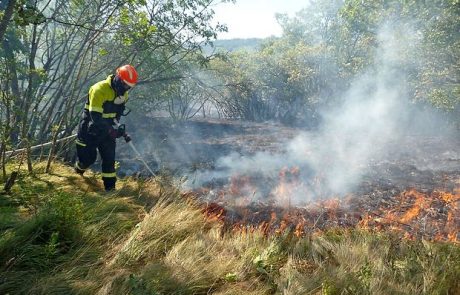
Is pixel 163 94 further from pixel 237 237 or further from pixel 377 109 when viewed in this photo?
pixel 237 237

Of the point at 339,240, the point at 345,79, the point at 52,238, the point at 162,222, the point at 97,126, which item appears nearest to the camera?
the point at 52,238

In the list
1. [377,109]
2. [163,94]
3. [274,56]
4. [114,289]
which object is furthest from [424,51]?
[114,289]

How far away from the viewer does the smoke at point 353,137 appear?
8.12 metres

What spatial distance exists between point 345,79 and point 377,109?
10.0ft

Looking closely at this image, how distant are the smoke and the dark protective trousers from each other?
4.62ft

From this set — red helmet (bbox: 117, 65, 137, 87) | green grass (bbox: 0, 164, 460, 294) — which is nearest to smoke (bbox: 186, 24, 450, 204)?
red helmet (bbox: 117, 65, 137, 87)

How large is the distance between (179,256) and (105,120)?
2.78m

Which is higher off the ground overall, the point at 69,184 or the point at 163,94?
the point at 163,94

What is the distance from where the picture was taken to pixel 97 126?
5.16m

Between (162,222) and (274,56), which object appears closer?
(162,222)

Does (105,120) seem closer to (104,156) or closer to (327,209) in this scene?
(104,156)

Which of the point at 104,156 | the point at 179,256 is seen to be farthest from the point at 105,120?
the point at 179,256

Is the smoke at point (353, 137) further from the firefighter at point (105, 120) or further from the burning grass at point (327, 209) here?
the firefighter at point (105, 120)

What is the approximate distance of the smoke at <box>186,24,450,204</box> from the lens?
26.7 feet
